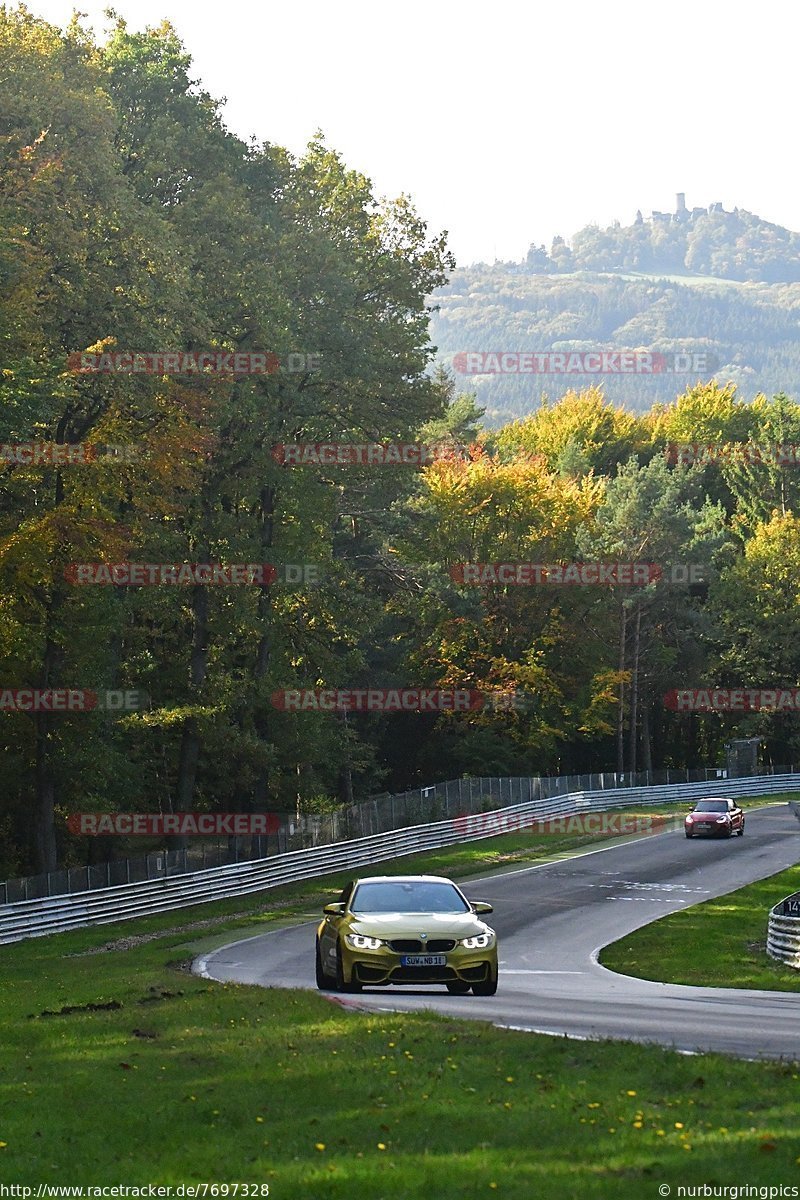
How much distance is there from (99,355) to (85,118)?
5167mm

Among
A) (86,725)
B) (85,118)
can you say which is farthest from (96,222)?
(86,725)

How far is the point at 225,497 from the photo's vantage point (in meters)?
48.9

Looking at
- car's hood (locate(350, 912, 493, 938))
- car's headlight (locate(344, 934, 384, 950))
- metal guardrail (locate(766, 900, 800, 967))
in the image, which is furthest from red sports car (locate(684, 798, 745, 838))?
car's headlight (locate(344, 934, 384, 950))

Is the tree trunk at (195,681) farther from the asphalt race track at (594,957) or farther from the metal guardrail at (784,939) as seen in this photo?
the metal guardrail at (784,939)

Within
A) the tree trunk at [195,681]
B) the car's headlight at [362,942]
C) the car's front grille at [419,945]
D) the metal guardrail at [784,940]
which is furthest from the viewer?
the tree trunk at [195,681]

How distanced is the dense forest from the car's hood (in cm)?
1493

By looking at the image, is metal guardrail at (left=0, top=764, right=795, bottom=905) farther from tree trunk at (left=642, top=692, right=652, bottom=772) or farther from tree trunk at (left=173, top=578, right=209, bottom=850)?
tree trunk at (left=642, top=692, right=652, bottom=772)

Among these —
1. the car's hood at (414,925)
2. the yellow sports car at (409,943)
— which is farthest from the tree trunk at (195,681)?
the car's hood at (414,925)

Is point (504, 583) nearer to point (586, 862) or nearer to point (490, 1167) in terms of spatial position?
point (586, 862)

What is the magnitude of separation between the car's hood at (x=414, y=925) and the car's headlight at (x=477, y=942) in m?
0.05

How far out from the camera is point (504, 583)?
7775cm

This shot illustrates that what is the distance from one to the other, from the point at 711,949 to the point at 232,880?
16.1 m

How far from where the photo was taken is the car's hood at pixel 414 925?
1831cm

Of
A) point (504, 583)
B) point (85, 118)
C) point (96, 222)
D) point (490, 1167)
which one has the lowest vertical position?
point (490, 1167)
